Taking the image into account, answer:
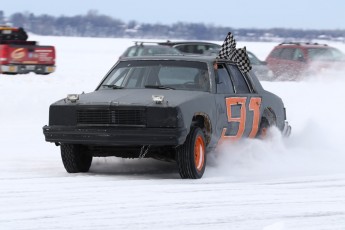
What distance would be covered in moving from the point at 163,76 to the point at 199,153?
46.3 inches

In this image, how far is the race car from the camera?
328 inches

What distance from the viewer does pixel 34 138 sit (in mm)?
13086

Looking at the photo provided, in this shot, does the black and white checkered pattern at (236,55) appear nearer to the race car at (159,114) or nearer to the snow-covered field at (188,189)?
the race car at (159,114)

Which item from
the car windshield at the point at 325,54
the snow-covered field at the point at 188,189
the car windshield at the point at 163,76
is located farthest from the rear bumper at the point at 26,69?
the car windshield at the point at 163,76

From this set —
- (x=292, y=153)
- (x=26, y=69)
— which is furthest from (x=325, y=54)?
(x=292, y=153)

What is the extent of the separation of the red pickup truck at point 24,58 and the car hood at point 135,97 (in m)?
19.4

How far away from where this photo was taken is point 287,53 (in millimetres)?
28297

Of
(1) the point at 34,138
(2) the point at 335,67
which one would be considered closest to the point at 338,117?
(1) the point at 34,138

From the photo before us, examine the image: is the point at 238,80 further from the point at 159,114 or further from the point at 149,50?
the point at 149,50

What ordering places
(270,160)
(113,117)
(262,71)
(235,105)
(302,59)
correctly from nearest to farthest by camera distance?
(113,117) < (235,105) < (270,160) < (302,59) < (262,71)

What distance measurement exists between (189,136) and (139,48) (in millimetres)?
19203

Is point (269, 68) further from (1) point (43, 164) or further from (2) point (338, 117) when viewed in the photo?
(1) point (43, 164)

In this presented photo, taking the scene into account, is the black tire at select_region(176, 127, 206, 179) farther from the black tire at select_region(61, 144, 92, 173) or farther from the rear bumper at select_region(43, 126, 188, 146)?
the black tire at select_region(61, 144, 92, 173)

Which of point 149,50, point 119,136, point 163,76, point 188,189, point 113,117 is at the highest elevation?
point 163,76
